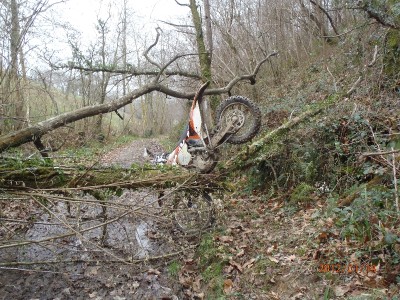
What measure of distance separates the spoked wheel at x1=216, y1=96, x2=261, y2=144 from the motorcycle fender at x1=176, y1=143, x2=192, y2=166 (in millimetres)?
831

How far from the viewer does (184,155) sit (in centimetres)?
649

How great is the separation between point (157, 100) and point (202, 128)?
2680cm

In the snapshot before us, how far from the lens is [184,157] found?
6.48 m

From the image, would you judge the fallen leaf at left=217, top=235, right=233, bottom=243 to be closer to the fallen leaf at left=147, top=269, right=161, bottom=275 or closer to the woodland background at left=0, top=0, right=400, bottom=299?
the woodland background at left=0, top=0, right=400, bottom=299

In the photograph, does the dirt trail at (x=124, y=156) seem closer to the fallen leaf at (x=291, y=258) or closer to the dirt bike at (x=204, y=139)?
the dirt bike at (x=204, y=139)

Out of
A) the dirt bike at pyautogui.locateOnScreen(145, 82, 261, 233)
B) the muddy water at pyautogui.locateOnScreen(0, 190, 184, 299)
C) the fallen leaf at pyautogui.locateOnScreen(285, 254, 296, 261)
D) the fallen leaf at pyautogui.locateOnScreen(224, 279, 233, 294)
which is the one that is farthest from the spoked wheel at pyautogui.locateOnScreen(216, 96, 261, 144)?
the fallen leaf at pyautogui.locateOnScreen(224, 279, 233, 294)

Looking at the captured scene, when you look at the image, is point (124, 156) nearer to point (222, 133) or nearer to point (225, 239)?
point (222, 133)

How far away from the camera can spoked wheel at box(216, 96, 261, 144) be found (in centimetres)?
630

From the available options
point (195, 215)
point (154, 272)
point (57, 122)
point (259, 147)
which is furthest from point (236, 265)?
point (57, 122)

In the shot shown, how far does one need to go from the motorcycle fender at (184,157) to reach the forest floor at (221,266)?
117 cm

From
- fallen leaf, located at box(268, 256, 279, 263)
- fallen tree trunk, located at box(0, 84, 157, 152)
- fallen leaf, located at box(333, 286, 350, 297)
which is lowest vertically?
fallen leaf, located at box(333, 286, 350, 297)

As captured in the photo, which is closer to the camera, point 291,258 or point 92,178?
point 291,258

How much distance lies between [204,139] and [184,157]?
21.8 inches

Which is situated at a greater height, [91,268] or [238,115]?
[238,115]
